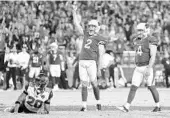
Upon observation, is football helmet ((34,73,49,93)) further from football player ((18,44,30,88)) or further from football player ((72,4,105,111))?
football player ((18,44,30,88))

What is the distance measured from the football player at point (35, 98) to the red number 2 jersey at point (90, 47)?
1611 millimetres

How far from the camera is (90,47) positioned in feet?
Result: 42.0

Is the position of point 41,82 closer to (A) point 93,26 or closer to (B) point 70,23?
(A) point 93,26

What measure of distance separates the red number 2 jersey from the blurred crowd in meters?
10.6

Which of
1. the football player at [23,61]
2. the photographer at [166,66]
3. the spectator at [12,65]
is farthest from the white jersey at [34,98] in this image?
the photographer at [166,66]

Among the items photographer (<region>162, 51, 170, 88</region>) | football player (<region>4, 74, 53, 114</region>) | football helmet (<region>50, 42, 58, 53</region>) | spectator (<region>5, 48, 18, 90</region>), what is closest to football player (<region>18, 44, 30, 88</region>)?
spectator (<region>5, 48, 18, 90</region>)

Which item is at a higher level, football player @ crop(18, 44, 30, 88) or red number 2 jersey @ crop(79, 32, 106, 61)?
red number 2 jersey @ crop(79, 32, 106, 61)

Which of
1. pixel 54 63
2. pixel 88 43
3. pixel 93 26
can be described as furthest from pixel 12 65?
pixel 93 26

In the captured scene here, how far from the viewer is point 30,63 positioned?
2322 centimetres

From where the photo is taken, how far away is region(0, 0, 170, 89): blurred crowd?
955 inches

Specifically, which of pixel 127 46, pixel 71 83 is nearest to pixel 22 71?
pixel 71 83

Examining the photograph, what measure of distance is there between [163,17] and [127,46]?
4.63 metres

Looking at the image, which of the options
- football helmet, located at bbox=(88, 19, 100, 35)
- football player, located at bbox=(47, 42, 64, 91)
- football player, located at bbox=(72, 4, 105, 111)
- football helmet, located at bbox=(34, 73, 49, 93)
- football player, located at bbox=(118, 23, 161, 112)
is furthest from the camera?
football player, located at bbox=(47, 42, 64, 91)

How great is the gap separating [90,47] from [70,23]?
14633mm
